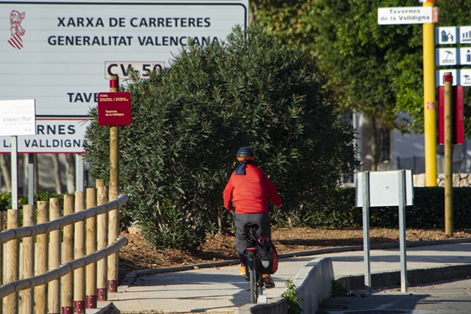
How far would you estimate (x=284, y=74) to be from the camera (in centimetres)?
1514

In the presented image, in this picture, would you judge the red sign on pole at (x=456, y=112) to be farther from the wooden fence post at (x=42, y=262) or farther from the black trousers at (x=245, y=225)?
the wooden fence post at (x=42, y=262)

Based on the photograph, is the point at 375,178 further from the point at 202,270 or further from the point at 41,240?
the point at 41,240

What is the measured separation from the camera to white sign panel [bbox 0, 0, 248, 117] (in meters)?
15.9

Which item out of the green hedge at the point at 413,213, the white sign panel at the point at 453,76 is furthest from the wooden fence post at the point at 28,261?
the white sign panel at the point at 453,76

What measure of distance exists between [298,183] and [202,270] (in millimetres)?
3646

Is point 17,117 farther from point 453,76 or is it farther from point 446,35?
point 446,35

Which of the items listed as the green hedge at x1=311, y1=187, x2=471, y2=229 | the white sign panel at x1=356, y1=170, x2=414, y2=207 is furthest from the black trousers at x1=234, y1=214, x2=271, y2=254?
the green hedge at x1=311, y1=187, x2=471, y2=229

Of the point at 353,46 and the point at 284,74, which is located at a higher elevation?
the point at 353,46

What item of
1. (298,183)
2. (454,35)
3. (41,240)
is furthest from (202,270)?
(454,35)

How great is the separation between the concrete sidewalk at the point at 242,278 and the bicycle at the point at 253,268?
18 cm

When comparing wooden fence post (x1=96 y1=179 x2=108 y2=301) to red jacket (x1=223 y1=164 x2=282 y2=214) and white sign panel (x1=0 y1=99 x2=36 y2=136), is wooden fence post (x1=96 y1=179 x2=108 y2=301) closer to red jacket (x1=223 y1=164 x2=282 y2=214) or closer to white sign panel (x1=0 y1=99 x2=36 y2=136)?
red jacket (x1=223 y1=164 x2=282 y2=214)

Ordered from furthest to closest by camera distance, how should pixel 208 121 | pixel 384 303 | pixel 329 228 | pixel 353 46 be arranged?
pixel 353 46
pixel 329 228
pixel 208 121
pixel 384 303

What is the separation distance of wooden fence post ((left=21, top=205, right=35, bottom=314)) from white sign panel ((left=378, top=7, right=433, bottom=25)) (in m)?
13.5

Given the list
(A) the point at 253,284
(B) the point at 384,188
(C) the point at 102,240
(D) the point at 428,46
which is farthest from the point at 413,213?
(C) the point at 102,240
